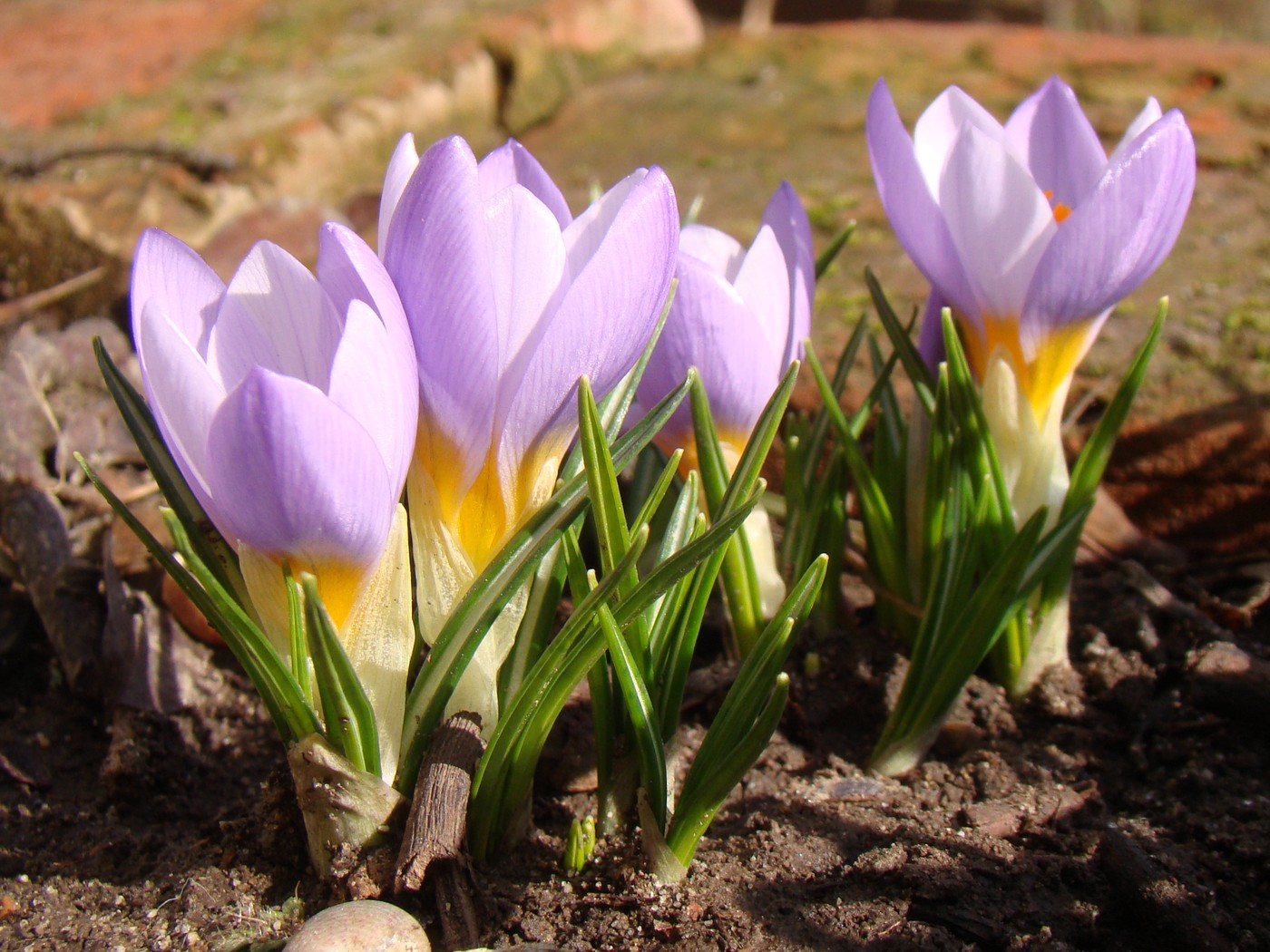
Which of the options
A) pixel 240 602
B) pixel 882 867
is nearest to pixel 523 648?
pixel 240 602

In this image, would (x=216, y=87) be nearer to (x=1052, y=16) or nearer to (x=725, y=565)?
(x=725, y=565)

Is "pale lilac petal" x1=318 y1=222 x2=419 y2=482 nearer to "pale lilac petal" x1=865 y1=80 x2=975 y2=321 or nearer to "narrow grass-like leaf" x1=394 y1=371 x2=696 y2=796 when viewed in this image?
"narrow grass-like leaf" x1=394 y1=371 x2=696 y2=796

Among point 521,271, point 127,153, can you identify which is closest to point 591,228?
point 521,271

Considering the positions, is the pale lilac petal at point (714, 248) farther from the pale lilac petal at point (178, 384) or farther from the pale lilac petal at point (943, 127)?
the pale lilac petal at point (178, 384)

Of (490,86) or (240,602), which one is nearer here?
(240,602)

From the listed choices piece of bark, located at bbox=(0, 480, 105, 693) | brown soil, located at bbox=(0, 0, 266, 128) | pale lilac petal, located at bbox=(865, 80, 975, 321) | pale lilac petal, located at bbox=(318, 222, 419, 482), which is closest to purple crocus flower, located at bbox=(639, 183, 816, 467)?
pale lilac petal, located at bbox=(865, 80, 975, 321)

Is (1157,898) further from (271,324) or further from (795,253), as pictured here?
(271,324)

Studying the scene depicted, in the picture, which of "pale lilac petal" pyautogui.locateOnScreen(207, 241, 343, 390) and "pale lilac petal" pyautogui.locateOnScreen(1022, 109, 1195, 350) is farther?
"pale lilac petal" pyautogui.locateOnScreen(1022, 109, 1195, 350)
